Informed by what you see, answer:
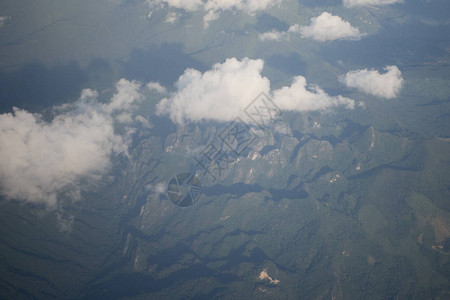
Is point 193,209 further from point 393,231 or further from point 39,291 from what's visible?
point 393,231

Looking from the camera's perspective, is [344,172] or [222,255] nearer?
[222,255]

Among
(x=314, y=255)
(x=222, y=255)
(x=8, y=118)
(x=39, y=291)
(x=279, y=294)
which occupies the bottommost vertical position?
(x=314, y=255)

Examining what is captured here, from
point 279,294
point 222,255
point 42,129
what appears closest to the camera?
point 279,294

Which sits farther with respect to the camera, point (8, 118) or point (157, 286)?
point (8, 118)

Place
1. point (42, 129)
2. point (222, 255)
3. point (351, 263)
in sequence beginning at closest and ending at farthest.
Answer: point (351, 263) < point (222, 255) < point (42, 129)

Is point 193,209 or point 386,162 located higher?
point 193,209

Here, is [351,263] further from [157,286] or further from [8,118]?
[8,118]

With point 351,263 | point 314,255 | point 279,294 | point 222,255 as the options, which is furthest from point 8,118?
point 351,263

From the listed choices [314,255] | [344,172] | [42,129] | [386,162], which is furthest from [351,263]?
[42,129]

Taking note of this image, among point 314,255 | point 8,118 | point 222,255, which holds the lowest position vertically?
point 314,255
